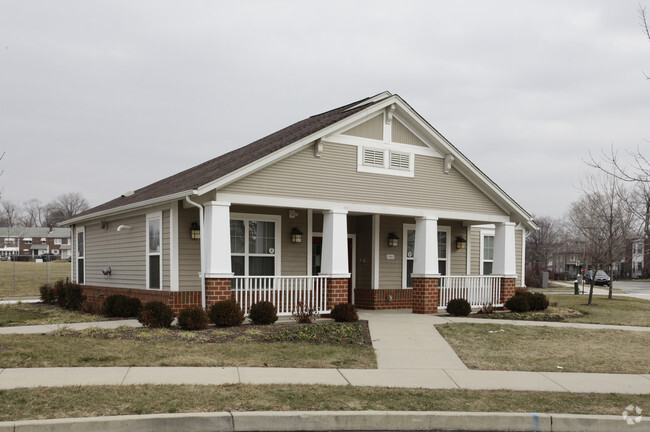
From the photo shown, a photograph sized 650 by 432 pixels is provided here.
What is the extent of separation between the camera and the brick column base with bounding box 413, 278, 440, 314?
17453 mm

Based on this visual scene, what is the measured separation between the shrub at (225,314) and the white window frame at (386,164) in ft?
17.1

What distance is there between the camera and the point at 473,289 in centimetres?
1895

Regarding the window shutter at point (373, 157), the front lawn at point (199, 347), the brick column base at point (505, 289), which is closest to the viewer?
the front lawn at point (199, 347)

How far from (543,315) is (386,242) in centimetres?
493

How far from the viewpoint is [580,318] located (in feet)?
58.4

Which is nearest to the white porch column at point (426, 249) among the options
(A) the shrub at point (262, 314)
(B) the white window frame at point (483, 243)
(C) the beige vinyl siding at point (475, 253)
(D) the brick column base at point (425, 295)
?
(D) the brick column base at point (425, 295)

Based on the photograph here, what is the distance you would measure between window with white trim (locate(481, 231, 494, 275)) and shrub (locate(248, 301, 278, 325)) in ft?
33.1

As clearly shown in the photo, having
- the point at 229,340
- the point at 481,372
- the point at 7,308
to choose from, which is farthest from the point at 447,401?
the point at 7,308

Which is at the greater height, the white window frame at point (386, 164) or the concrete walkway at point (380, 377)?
the white window frame at point (386, 164)

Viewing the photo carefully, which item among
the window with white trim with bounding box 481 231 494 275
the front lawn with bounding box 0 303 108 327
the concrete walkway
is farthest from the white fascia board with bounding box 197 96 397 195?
the window with white trim with bounding box 481 231 494 275

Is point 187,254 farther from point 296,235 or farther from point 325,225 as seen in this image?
point 325,225

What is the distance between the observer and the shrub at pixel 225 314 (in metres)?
13.4

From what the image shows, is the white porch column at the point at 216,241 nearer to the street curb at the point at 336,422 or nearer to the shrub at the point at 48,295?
the street curb at the point at 336,422

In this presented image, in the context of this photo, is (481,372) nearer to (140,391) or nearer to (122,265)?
(140,391)
